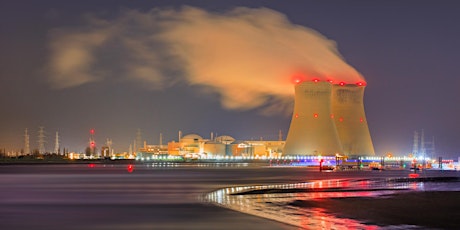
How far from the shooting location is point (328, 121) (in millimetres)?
91688

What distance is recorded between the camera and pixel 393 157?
162750mm

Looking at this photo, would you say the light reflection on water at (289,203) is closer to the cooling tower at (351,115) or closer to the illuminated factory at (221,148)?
the cooling tower at (351,115)

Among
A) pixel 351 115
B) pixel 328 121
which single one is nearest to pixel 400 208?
pixel 328 121

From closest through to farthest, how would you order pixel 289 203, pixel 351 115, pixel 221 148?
pixel 289 203 < pixel 351 115 < pixel 221 148

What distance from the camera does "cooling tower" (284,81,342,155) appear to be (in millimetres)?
90875

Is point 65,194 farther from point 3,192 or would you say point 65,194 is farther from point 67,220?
point 67,220

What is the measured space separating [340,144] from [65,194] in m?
75.0

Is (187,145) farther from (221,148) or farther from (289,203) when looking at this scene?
(289,203)

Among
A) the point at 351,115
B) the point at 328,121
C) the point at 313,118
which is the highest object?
the point at 351,115

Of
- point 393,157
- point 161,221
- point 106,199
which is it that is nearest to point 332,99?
point 393,157

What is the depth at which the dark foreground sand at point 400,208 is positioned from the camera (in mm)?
18219

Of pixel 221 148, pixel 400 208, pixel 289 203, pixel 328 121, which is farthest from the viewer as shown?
pixel 221 148

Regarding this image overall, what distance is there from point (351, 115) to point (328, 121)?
25.5ft

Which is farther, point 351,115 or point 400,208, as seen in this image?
point 351,115
